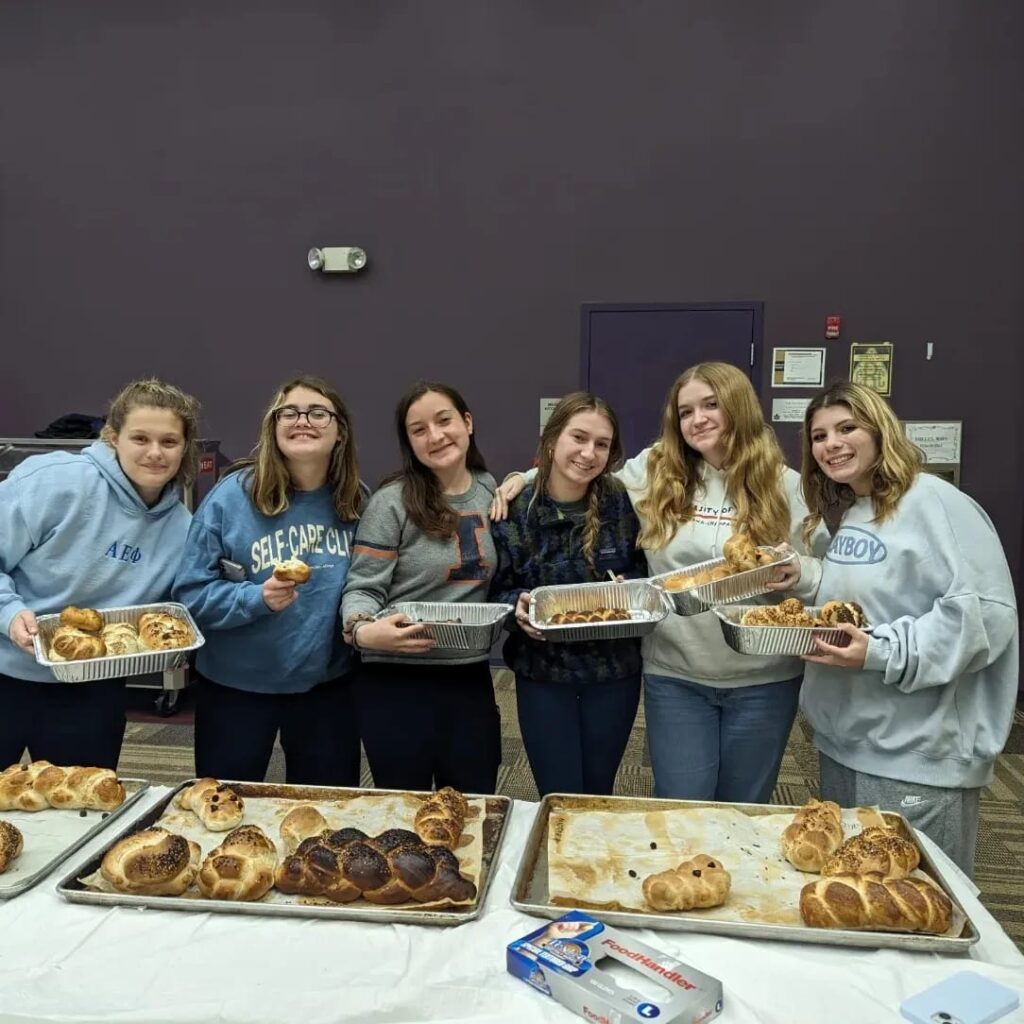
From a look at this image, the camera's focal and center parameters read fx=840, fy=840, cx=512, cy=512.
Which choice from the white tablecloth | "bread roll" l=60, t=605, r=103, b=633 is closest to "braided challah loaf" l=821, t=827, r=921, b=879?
the white tablecloth

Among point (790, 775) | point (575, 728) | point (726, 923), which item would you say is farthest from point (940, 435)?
point (726, 923)

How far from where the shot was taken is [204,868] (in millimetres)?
1349

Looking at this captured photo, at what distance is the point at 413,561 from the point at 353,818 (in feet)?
2.25

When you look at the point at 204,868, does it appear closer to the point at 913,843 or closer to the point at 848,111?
the point at 913,843

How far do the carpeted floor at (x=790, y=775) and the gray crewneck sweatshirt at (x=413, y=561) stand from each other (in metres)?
1.52

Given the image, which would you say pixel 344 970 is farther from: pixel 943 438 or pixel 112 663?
pixel 943 438

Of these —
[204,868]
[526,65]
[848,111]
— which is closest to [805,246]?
[848,111]

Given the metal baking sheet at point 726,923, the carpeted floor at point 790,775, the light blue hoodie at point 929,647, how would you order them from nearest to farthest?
the metal baking sheet at point 726,923
the light blue hoodie at point 929,647
the carpeted floor at point 790,775

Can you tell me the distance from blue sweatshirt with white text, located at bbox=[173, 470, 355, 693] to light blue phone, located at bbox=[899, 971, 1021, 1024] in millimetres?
1443

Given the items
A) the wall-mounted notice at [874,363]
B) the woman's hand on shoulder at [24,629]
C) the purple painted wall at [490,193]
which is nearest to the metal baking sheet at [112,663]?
the woman's hand on shoulder at [24,629]

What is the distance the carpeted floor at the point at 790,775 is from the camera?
9.53 feet

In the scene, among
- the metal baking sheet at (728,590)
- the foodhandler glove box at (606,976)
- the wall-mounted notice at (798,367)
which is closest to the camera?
the foodhandler glove box at (606,976)

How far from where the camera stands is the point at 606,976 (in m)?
1.12

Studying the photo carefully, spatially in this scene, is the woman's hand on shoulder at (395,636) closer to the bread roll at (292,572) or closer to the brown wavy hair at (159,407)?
the bread roll at (292,572)
